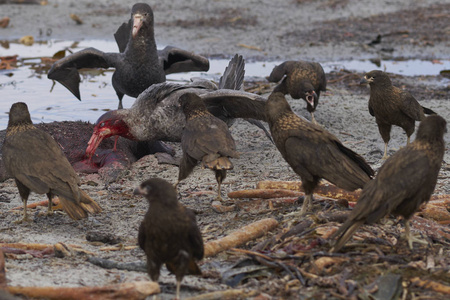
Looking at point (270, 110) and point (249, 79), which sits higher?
point (270, 110)

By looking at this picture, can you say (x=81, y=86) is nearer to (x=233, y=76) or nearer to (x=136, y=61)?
(x=136, y=61)

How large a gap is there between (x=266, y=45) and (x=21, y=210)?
10653 mm

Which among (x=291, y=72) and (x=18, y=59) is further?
(x=18, y=59)

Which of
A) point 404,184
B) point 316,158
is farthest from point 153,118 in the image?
point 404,184

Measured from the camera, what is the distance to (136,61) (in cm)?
920

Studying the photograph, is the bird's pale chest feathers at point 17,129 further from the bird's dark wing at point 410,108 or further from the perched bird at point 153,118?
the bird's dark wing at point 410,108

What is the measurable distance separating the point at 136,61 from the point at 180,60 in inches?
48.3

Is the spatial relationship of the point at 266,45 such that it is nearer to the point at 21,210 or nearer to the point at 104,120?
the point at 104,120

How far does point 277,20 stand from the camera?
18438mm

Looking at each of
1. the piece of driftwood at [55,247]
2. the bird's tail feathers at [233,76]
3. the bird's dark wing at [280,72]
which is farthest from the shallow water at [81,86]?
the piece of driftwood at [55,247]

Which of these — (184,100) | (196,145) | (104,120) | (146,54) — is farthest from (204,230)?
(146,54)

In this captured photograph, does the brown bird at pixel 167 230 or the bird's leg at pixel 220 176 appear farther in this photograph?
the bird's leg at pixel 220 176

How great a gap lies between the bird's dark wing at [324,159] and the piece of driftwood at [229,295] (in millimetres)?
1422

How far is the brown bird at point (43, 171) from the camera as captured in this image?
17.9 feet
